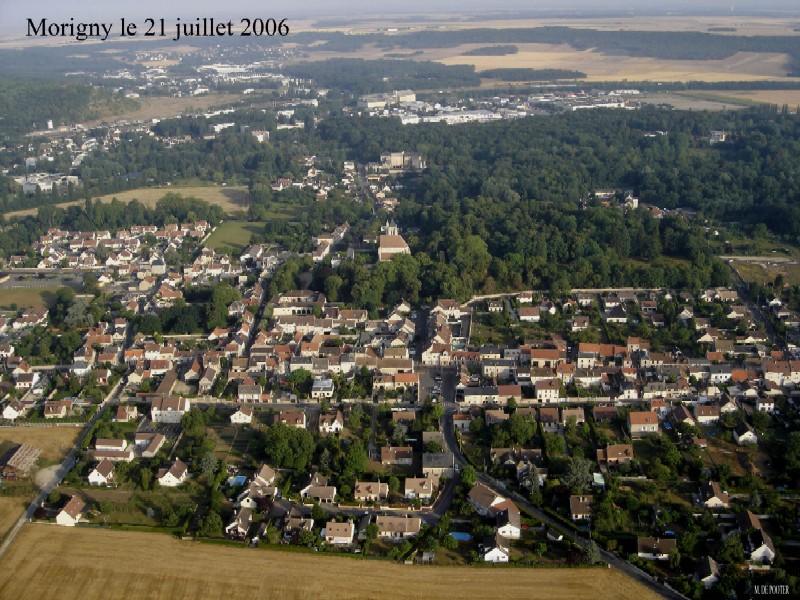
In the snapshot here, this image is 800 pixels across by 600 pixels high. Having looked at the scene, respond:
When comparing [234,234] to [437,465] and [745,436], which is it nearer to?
[437,465]

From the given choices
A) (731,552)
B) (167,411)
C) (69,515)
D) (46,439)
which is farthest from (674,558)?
(46,439)

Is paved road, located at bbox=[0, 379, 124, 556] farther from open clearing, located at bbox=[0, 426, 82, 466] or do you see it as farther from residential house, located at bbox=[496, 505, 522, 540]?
residential house, located at bbox=[496, 505, 522, 540]

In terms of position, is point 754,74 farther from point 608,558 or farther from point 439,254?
point 608,558

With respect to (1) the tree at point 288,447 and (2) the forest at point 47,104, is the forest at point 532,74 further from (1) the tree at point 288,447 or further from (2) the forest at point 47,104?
(1) the tree at point 288,447

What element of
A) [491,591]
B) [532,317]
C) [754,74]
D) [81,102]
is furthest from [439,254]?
[754,74]

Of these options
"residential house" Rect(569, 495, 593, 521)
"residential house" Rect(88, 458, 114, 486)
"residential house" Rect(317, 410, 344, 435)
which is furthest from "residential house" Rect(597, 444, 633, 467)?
"residential house" Rect(88, 458, 114, 486)

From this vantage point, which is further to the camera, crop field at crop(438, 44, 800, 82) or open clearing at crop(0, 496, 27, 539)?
crop field at crop(438, 44, 800, 82)
